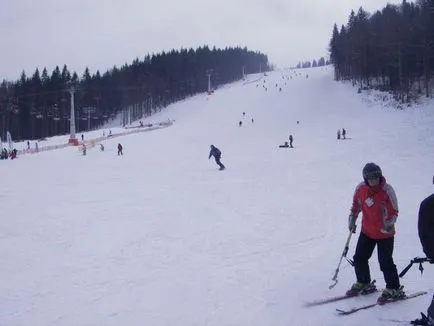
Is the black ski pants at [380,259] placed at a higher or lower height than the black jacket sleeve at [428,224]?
lower

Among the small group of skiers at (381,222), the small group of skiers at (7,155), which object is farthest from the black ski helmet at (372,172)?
the small group of skiers at (7,155)

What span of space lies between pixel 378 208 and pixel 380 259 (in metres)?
0.64

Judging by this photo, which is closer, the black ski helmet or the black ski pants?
the black ski helmet

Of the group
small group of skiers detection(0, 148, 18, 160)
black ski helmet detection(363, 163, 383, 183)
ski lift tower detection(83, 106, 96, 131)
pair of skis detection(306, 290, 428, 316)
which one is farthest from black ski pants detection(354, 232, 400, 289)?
ski lift tower detection(83, 106, 96, 131)

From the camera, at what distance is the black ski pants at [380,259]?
17.2ft

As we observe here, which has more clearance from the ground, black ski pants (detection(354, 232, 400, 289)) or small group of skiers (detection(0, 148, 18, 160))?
small group of skiers (detection(0, 148, 18, 160))

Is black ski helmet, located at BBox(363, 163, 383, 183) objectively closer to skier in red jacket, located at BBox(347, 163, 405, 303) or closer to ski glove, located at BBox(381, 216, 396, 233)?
skier in red jacket, located at BBox(347, 163, 405, 303)

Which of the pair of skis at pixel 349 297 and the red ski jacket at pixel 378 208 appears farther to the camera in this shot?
the red ski jacket at pixel 378 208

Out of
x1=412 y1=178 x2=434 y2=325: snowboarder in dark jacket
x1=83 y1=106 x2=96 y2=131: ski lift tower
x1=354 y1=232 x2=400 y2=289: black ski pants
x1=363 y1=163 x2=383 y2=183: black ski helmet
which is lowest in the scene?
x1=354 y1=232 x2=400 y2=289: black ski pants

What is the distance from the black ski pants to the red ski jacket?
0.10 m

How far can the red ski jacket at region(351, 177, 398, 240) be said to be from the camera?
17.1ft

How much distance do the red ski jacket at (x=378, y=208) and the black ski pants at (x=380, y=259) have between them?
0.10 metres

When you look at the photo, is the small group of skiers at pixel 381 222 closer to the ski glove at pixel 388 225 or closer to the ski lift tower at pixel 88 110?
the ski glove at pixel 388 225

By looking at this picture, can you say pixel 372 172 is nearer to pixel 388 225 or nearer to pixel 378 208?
pixel 378 208
